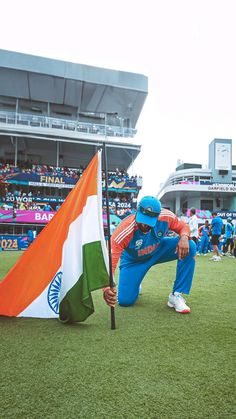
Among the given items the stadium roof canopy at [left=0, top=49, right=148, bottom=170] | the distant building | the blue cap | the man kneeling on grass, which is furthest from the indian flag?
the distant building

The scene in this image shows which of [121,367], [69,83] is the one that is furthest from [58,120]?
[121,367]

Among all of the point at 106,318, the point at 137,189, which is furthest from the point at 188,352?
the point at 137,189

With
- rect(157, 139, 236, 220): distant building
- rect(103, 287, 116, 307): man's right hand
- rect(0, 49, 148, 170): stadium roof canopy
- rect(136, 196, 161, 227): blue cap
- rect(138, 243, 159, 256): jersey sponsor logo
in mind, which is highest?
rect(0, 49, 148, 170): stadium roof canopy

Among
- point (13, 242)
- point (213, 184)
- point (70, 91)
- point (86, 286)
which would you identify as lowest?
point (13, 242)

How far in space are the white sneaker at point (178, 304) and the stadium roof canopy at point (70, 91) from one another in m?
25.8

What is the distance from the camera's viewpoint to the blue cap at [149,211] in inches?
119

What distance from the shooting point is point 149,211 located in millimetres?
3035

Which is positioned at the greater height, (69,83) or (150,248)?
(69,83)

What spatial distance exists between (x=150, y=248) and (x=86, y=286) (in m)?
1.07

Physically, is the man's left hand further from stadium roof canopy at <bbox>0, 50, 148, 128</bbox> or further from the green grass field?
stadium roof canopy at <bbox>0, 50, 148, 128</bbox>

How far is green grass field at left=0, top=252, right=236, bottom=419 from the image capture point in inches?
57.4

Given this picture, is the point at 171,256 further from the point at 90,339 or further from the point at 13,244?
the point at 13,244

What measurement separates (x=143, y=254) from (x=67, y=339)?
4.58 feet

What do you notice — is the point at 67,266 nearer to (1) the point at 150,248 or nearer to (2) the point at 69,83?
(1) the point at 150,248
